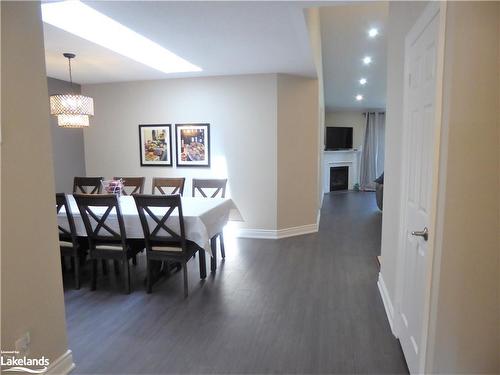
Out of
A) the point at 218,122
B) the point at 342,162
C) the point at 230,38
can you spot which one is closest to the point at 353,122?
the point at 342,162

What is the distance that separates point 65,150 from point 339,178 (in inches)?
312

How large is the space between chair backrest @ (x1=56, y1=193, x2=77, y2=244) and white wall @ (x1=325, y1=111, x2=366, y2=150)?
9.13 m

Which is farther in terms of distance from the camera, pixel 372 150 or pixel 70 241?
pixel 372 150

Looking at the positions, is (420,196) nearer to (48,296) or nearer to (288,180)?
(48,296)

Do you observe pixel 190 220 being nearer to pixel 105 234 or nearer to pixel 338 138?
pixel 105 234

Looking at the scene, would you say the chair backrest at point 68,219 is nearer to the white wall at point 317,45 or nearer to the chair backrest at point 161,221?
the chair backrest at point 161,221

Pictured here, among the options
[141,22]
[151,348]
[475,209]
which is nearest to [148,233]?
[151,348]

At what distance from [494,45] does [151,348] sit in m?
2.53

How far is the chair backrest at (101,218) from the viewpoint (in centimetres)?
303

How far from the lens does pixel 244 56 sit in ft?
12.7

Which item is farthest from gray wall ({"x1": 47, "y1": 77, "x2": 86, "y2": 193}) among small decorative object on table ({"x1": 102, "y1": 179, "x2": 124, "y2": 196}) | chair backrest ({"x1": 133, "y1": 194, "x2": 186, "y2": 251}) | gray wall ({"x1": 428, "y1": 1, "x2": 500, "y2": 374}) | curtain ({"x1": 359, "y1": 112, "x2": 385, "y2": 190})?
curtain ({"x1": 359, "y1": 112, "x2": 385, "y2": 190})

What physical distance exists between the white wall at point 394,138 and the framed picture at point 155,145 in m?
3.45

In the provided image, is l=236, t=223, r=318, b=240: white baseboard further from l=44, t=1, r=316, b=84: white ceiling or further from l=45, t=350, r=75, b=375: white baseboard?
l=45, t=350, r=75, b=375: white baseboard

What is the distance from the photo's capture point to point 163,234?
3133 mm
